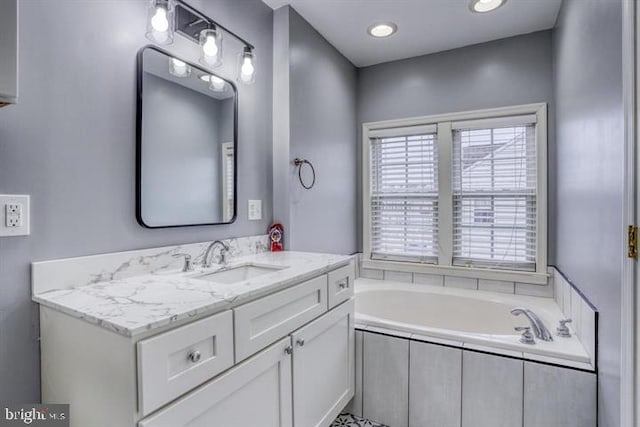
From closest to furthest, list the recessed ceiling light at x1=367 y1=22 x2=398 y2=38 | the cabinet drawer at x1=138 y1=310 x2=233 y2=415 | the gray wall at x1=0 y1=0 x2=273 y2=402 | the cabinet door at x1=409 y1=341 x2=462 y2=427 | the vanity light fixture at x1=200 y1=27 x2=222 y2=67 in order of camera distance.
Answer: the cabinet drawer at x1=138 y1=310 x2=233 y2=415
the gray wall at x1=0 y1=0 x2=273 y2=402
the vanity light fixture at x1=200 y1=27 x2=222 y2=67
the cabinet door at x1=409 y1=341 x2=462 y2=427
the recessed ceiling light at x1=367 y1=22 x2=398 y2=38

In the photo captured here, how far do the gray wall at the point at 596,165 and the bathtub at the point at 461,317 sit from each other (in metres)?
0.29

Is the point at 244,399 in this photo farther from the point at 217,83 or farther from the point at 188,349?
the point at 217,83

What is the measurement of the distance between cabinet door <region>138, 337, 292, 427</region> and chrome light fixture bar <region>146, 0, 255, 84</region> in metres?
1.37

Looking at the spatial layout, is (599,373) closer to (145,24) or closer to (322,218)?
(322,218)

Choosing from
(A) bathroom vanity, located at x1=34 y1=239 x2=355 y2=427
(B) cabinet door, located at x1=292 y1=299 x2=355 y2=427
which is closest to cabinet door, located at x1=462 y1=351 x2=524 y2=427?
(B) cabinet door, located at x1=292 y1=299 x2=355 y2=427

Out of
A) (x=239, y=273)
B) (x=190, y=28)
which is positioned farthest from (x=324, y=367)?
(x=190, y=28)

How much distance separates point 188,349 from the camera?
0.96 m

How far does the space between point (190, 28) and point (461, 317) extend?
262 cm

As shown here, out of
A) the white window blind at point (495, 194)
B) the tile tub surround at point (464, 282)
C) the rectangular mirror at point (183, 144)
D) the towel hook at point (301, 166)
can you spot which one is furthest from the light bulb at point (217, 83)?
the tile tub surround at point (464, 282)

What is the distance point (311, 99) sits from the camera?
2.47 meters

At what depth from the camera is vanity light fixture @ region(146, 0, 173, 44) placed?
1.42 metres

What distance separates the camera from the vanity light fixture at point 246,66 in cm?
189

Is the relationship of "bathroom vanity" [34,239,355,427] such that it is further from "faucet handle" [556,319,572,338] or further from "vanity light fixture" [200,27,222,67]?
"faucet handle" [556,319,572,338]

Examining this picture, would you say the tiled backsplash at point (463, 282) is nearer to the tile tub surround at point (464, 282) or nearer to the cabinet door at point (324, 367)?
the tile tub surround at point (464, 282)
